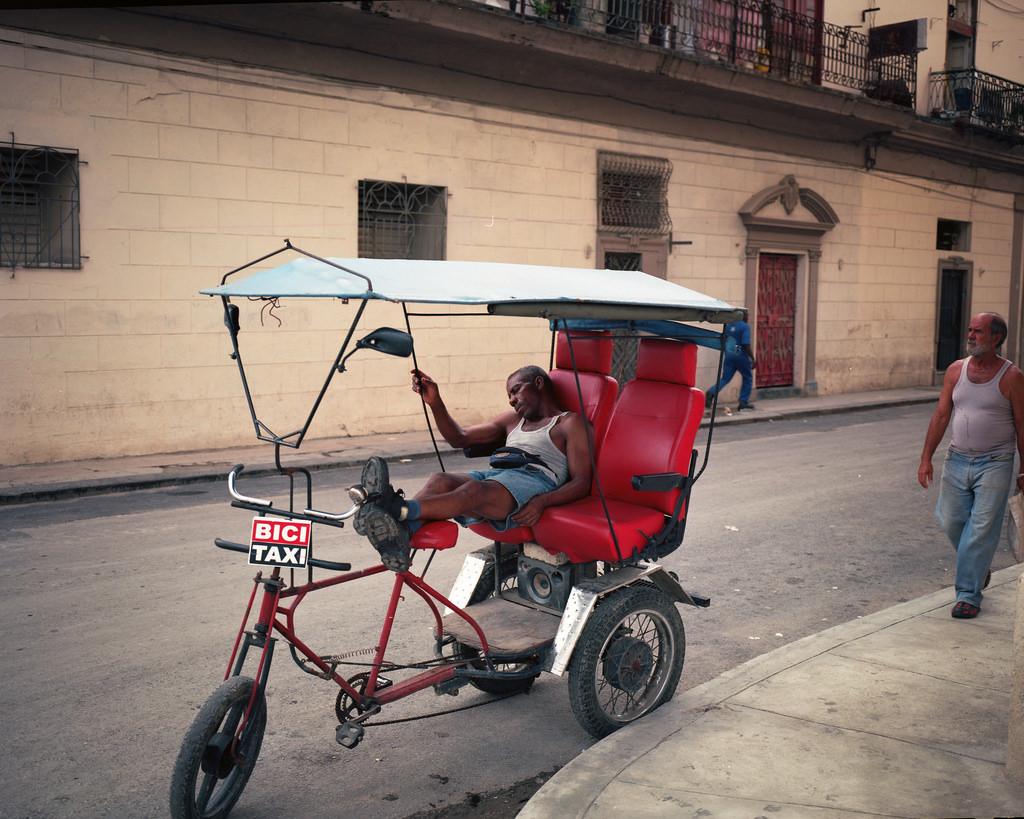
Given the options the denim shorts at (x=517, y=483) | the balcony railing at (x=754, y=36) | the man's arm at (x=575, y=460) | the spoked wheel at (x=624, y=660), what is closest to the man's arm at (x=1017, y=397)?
the spoked wheel at (x=624, y=660)

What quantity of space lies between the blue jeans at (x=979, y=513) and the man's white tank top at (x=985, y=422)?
0.06 metres

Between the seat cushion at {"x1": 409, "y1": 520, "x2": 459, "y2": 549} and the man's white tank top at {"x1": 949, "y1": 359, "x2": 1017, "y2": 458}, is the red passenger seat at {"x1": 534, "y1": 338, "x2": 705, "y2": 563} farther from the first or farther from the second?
the man's white tank top at {"x1": 949, "y1": 359, "x2": 1017, "y2": 458}

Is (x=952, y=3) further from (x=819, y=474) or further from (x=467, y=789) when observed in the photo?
(x=467, y=789)

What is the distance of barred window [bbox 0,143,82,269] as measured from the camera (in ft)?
34.6

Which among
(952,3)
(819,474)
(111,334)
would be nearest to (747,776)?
(819,474)

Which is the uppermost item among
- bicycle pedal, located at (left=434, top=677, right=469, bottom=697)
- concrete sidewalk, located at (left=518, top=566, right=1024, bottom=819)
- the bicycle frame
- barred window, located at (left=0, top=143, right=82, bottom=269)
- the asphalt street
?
barred window, located at (left=0, top=143, right=82, bottom=269)

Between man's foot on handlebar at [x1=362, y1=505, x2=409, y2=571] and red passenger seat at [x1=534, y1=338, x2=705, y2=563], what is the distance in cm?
93

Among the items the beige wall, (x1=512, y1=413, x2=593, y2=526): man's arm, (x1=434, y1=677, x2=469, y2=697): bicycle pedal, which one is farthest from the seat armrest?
the beige wall

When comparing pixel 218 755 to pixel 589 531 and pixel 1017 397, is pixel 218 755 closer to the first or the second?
pixel 589 531

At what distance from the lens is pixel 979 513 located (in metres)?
5.95

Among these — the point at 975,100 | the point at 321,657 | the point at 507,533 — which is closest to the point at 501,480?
the point at 507,533

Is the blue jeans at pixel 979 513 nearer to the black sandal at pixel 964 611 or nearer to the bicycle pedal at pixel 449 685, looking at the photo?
the black sandal at pixel 964 611

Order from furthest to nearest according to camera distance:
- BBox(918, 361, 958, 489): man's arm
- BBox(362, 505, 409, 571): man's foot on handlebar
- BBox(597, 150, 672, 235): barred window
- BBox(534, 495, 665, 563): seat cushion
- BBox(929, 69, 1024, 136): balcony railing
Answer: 1. BBox(929, 69, 1024, 136): balcony railing
2. BBox(597, 150, 672, 235): barred window
3. BBox(918, 361, 958, 489): man's arm
4. BBox(534, 495, 665, 563): seat cushion
5. BBox(362, 505, 409, 571): man's foot on handlebar

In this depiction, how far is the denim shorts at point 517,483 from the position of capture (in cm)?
477
